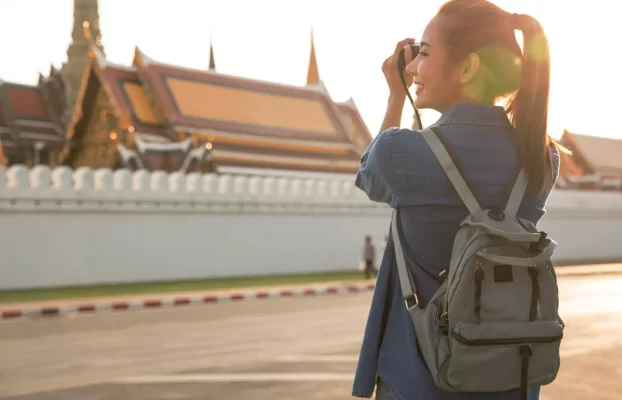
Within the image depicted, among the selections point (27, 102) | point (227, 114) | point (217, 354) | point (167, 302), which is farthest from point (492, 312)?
point (27, 102)

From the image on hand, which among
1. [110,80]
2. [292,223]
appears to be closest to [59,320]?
[292,223]

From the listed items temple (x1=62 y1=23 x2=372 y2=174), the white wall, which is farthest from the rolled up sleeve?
temple (x1=62 y1=23 x2=372 y2=174)

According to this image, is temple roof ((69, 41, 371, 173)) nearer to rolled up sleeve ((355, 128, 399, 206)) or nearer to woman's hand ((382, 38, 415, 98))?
woman's hand ((382, 38, 415, 98))

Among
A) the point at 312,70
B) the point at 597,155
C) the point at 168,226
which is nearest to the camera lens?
the point at 168,226

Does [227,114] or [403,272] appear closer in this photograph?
[403,272]

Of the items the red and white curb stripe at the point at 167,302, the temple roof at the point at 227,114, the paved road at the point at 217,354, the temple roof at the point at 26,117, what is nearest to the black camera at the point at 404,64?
the paved road at the point at 217,354

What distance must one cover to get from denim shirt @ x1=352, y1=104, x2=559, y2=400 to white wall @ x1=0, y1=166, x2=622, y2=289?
521 inches

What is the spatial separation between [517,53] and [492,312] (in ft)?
1.92

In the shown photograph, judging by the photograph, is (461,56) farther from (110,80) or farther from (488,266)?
(110,80)

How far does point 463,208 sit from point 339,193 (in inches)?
699

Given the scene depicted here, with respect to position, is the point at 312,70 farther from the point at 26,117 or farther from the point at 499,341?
the point at 499,341

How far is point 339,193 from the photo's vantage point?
19.3m

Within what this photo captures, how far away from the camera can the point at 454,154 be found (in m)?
1.59

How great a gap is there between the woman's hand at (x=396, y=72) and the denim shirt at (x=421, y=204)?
0.73 ft
